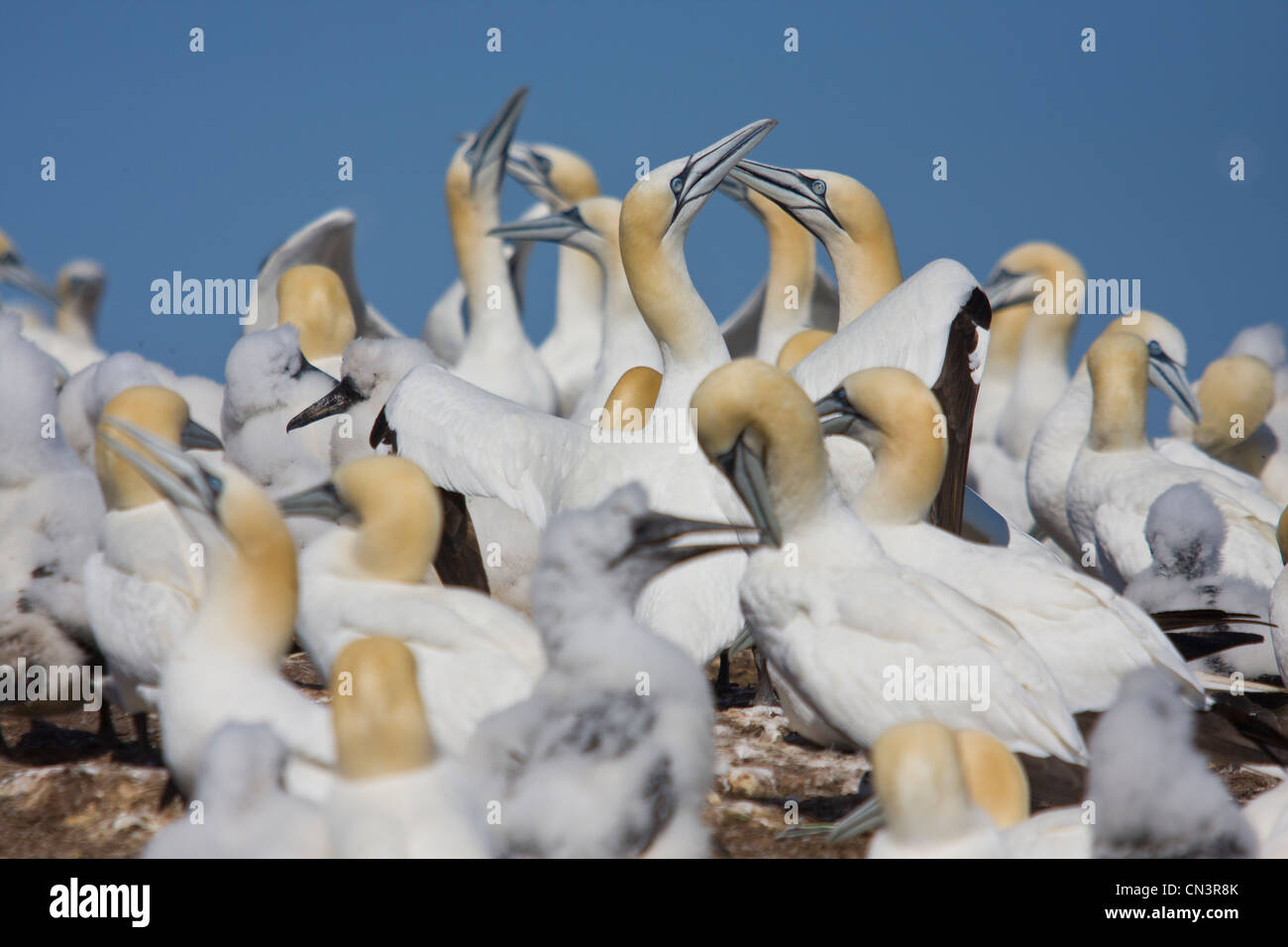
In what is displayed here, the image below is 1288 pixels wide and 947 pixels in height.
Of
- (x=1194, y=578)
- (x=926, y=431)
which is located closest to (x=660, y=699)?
(x=926, y=431)

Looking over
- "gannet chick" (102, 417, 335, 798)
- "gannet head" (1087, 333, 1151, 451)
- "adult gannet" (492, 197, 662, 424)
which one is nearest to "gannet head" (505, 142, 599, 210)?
"adult gannet" (492, 197, 662, 424)

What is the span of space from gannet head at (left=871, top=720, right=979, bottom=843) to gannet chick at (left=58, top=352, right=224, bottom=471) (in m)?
4.45

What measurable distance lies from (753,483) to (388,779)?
5.64 ft

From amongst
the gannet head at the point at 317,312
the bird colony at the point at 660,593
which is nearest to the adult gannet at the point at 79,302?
the gannet head at the point at 317,312

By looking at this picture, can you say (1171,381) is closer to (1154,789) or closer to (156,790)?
(156,790)

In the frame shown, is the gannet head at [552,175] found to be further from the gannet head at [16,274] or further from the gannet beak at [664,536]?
the gannet beak at [664,536]

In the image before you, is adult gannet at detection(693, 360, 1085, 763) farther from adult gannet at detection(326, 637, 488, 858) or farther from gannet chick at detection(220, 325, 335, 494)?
gannet chick at detection(220, 325, 335, 494)

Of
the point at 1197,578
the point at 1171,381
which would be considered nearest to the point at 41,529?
the point at 1197,578

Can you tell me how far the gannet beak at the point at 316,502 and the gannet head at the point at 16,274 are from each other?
8942 millimetres

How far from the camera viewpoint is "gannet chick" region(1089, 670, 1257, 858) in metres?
3.00

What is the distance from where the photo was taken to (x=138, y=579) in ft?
14.8
